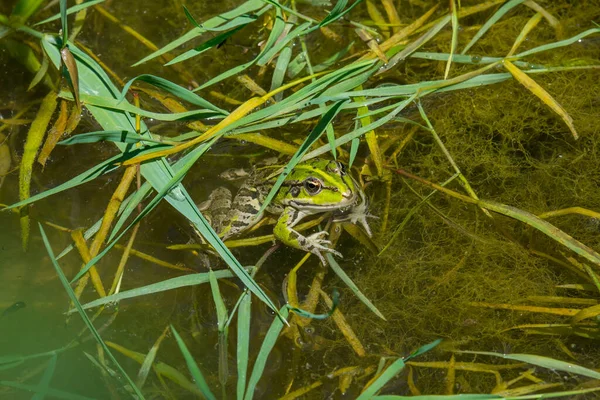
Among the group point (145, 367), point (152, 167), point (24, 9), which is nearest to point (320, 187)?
point (152, 167)

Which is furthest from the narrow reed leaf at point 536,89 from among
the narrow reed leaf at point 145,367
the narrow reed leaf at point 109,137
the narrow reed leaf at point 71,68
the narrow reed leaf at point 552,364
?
the narrow reed leaf at point 145,367

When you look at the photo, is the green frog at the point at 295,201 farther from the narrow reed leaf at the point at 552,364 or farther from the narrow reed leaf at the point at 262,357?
the narrow reed leaf at the point at 552,364

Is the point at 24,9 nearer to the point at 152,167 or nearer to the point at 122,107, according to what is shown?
the point at 122,107

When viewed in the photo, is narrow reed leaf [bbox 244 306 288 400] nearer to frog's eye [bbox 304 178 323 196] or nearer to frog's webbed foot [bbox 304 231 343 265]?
frog's webbed foot [bbox 304 231 343 265]

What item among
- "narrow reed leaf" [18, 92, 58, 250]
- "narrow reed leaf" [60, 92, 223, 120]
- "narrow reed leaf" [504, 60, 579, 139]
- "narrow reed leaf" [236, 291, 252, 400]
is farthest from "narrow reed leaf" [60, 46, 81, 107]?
"narrow reed leaf" [504, 60, 579, 139]

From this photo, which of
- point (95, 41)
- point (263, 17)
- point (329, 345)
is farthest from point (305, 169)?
point (95, 41)

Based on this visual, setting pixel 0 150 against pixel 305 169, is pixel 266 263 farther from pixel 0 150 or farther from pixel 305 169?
pixel 0 150
